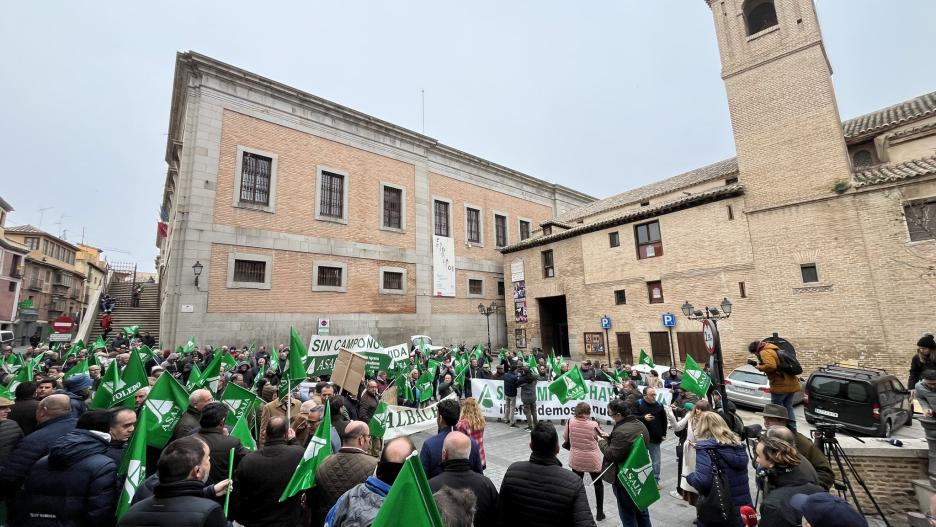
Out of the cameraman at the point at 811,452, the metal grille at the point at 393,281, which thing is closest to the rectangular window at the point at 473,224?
the metal grille at the point at 393,281

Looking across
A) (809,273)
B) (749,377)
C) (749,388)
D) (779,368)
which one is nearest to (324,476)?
(779,368)

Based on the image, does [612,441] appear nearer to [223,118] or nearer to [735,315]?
[735,315]

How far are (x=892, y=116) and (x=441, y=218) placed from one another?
23097mm

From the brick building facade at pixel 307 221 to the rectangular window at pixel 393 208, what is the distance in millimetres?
70

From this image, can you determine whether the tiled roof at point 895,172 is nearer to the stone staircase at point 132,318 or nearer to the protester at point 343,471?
the protester at point 343,471

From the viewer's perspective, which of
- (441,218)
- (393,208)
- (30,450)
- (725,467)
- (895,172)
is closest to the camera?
(30,450)

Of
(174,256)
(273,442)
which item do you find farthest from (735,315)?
(174,256)

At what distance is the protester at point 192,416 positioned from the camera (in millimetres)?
4273

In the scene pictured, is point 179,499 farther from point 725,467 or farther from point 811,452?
point 811,452

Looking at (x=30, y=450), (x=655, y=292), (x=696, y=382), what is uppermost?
(x=655, y=292)

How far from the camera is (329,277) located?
21.4 m

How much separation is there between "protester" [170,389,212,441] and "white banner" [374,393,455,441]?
2492 mm

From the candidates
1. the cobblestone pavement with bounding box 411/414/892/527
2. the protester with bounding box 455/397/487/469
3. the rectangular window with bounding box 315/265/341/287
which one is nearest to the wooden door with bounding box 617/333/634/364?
the cobblestone pavement with bounding box 411/414/892/527

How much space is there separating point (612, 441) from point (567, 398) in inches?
200
